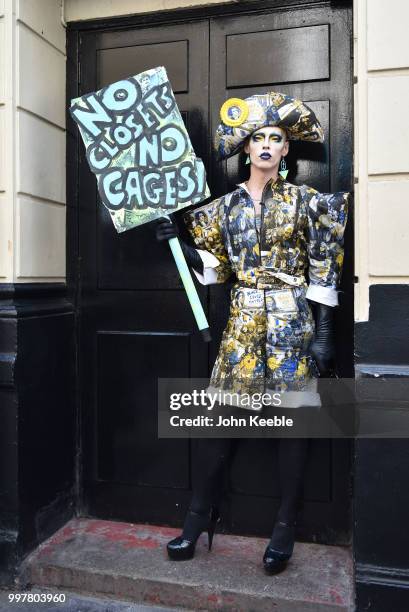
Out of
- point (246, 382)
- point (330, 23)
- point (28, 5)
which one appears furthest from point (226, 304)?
point (28, 5)

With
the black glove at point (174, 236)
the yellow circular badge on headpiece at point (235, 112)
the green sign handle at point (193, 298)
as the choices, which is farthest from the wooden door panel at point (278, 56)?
the green sign handle at point (193, 298)

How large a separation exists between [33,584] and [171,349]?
4.74 feet

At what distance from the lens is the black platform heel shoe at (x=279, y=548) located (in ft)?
9.42

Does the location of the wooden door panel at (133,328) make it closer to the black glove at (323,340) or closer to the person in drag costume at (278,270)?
the person in drag costume at (278,270)

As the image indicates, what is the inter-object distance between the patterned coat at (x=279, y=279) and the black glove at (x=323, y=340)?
0.04 meters

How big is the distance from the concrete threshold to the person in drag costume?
16cm

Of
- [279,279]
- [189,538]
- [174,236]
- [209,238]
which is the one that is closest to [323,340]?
[279,279]

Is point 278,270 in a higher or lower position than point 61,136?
lower

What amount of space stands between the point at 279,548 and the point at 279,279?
1336mm

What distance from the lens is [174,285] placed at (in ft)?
11.1

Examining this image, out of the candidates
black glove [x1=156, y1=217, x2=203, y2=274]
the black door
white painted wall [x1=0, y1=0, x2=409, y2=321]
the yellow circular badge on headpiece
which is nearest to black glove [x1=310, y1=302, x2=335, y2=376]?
white painted wall [x1=0, y1=0, x2=409, y2=321]

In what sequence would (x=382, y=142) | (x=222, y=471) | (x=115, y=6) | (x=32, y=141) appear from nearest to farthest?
(x=382, y=142) → (x=222, y=471) → (x=32, y=141) → (x=115, y=6)

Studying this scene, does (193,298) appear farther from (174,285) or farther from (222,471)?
(222,471)

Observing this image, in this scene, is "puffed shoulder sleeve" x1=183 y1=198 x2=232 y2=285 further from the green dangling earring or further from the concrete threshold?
the concrete threshold
